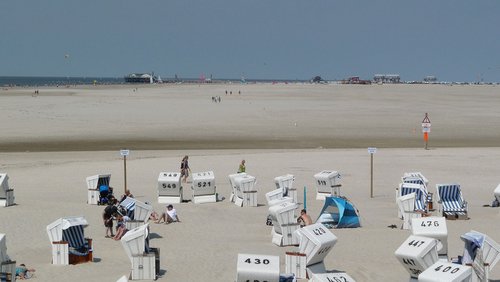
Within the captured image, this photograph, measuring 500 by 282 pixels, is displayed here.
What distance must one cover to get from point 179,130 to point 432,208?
2926 cm

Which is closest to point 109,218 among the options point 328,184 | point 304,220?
point 304,220

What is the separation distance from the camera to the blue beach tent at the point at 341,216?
2052cm

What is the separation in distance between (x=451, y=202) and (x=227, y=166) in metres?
12.8

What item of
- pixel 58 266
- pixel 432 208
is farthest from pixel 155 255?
pixel 432 208

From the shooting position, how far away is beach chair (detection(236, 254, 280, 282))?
12.9 metres

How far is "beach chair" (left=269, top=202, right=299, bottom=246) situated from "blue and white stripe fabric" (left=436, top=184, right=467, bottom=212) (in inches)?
219

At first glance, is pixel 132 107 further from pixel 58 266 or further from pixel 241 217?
pixel 58 266

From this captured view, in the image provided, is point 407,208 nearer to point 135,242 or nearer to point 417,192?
point 417,192

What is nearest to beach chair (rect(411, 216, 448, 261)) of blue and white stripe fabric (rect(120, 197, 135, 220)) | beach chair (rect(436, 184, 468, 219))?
beach chair (rect(436, 184, 468, 219))

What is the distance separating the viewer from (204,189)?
24844mm

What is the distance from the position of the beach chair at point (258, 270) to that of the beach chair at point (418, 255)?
2.56m

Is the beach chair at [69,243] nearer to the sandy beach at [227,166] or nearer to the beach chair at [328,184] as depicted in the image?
the sandy beach at [227,166]

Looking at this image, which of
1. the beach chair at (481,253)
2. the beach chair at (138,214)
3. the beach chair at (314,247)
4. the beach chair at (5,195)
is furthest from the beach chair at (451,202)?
the beach chair at (5,195)

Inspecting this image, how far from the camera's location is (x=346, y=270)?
1619cm
